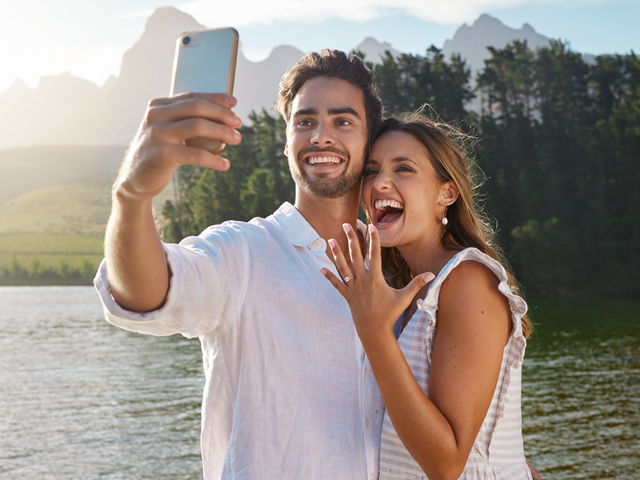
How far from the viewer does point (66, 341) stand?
3484 cm

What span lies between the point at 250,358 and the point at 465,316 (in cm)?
110

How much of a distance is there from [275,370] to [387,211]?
1.44m

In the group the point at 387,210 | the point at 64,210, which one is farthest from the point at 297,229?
the point at 64,210

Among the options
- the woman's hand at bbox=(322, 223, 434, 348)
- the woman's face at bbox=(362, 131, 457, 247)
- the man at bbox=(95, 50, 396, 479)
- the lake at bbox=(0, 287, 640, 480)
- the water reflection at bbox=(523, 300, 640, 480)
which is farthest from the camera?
the lake at bbox=(0, 287, 640, 480)

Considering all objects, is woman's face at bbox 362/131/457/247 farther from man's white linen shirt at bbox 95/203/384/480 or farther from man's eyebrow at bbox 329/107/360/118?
man's white linen shirt at bbox 95/203/384/480

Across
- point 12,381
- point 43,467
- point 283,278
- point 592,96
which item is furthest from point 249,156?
point 283,278

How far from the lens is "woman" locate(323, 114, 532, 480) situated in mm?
2660

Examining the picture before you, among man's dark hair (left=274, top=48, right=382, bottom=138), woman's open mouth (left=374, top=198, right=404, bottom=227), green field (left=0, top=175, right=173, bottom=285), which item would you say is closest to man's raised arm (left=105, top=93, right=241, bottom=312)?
woman's open mouth (left=374, top=198, right=404, bottom=227)

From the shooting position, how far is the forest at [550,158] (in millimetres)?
50500

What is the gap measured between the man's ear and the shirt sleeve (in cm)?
148

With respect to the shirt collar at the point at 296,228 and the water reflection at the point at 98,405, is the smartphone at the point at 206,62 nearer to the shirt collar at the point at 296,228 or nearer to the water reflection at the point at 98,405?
the shirt collar at the point at 296,228

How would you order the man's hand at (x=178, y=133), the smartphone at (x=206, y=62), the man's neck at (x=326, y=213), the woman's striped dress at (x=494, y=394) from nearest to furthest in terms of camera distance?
1. the man's hand at (x=178, y=133)
2. the smartphone at (x=206, y=62)
3. the woman's striped dress at (x=494, y=394)
4. the man's neck at (x=326, y=213)

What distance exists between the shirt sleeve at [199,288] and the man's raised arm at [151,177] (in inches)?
1.8

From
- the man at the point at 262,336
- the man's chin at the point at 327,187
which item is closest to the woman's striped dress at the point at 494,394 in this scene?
the man at the point at 262,336
